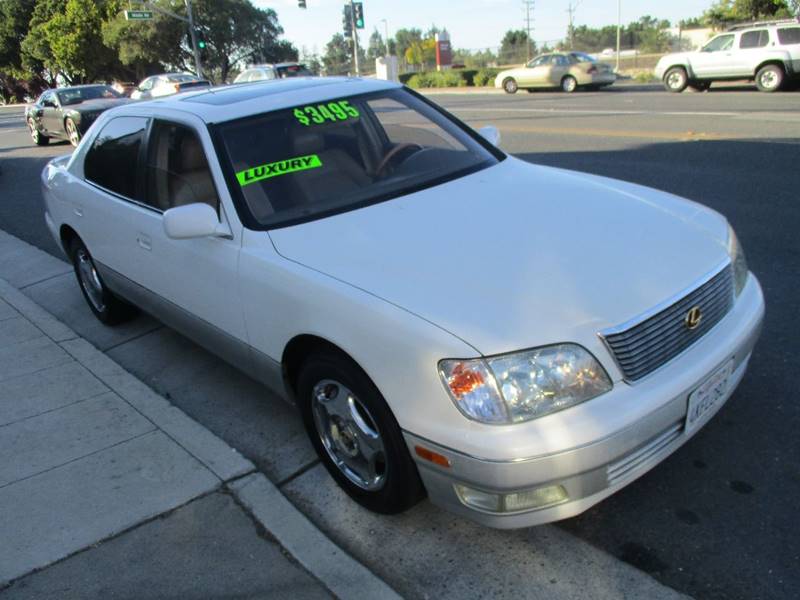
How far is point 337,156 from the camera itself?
138 inches

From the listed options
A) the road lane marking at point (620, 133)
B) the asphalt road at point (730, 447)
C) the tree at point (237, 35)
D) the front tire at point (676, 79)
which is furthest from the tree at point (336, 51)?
the asphalt road at point (730, 447)

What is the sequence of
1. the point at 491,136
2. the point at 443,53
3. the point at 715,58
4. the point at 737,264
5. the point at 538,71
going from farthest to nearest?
the point at 443,53 < the point at 538,71 < the point at 715,58 < the point at 491,136 < the point at 737,264

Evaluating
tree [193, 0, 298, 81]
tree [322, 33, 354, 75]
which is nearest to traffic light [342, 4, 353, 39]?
tree [193, 0, 298, 81]

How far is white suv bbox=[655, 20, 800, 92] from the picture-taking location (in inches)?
686

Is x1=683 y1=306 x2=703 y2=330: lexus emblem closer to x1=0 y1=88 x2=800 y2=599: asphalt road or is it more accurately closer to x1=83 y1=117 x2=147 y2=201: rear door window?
x1=0 y1=88 x2=800 y2=599: asphalt road

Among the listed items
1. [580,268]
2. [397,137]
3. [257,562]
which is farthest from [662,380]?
[397,137]

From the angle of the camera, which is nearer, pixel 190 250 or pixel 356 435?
pixel 356 435

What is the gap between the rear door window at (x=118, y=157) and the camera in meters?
4.15

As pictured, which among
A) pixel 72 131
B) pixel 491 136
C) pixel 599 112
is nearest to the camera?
pixel 491 136

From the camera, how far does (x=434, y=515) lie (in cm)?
289

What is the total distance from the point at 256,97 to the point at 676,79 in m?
19.1

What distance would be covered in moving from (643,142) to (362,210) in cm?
854

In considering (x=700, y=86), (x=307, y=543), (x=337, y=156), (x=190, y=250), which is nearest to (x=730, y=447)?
(x=307, y=543)

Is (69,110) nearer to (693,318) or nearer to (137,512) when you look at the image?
(137,512)
